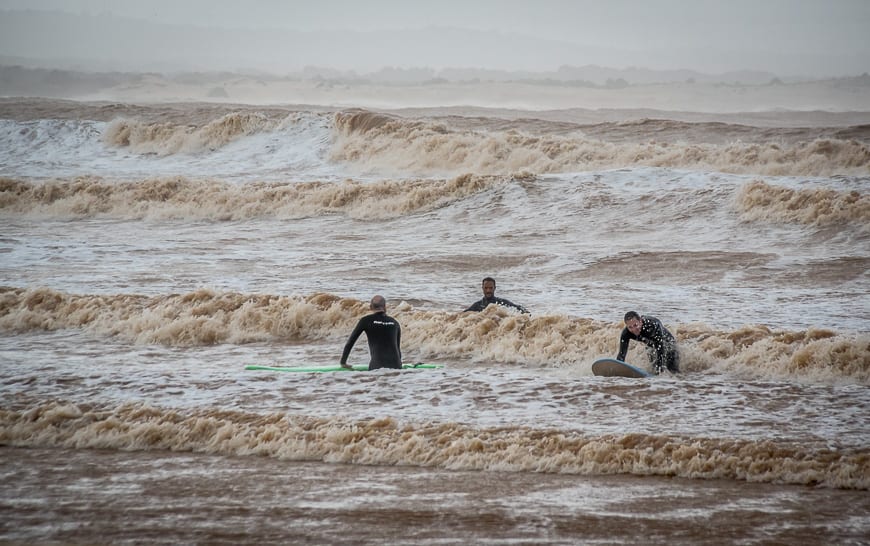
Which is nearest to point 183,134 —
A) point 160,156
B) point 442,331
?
point 160,156

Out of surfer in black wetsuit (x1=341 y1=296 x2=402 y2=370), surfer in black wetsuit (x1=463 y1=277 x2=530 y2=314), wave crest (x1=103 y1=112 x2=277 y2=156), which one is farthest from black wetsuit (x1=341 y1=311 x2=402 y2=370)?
wave crest (x1=103 y1=112 x2=277 y2=156)

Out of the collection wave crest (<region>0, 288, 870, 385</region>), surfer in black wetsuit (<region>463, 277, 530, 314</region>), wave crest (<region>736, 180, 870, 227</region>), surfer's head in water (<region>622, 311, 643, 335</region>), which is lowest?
wave crest (<region>0, 288, 870, 385</region>)

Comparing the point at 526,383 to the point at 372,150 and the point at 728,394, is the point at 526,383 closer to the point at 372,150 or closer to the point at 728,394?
the point at 728,394

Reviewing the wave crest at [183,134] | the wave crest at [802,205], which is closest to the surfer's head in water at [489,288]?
the wave crest at [802,205]

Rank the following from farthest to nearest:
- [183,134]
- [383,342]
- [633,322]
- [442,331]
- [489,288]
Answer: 1. [183,134]
2. [489,288]
3. [442,331]
4. [383,342]
5. [633,322]

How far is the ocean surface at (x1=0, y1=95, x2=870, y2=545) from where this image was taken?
7.10 m

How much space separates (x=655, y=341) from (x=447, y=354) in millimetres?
3283

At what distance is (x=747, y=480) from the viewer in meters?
7.81

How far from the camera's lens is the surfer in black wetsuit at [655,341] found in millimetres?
11203

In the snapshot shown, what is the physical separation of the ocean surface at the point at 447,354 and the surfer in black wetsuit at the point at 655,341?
0.26m

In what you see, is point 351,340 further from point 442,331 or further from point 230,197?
point 230,197

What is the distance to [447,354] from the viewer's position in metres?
13.5

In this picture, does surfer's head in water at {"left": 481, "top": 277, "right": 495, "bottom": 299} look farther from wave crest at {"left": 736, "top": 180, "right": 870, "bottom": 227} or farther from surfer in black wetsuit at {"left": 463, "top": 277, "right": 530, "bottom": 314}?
wave crest at {"left": 736, "top": 180, "right": 870, "bottom": 227}

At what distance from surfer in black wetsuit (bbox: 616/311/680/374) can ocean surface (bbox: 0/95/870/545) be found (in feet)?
0.87
